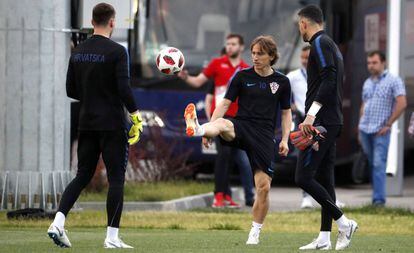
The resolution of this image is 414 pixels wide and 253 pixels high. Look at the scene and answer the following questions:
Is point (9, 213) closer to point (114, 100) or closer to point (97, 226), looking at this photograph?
point (97, 226)

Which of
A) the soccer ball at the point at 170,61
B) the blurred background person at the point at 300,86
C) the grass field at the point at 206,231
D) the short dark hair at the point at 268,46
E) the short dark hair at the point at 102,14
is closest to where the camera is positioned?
the short dark hair at the point at 102,14

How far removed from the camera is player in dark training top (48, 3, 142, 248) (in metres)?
11.5

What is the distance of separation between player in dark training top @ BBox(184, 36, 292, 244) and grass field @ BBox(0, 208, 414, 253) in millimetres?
544

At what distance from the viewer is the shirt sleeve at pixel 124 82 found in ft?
37.4

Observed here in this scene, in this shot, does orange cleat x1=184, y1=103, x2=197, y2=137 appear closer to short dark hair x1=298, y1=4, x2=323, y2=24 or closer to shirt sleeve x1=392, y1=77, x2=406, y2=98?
short dark hair x1=298, y1=4, x2=323, y2=24

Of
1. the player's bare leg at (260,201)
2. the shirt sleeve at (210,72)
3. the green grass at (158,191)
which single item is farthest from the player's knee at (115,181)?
the shirt sleeve at (210,72)

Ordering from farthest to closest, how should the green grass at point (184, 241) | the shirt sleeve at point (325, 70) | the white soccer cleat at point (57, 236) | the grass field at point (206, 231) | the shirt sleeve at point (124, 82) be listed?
1. the grass field at point (206, 231)
2. the shirt sleeve at point (325, 70)
3. the green grass at point (184, 241)
4. the shirt sleeve at point (124, 82)
5. the white soccer cleat at point (57, 236)

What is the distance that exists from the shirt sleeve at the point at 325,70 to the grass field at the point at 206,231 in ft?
4.27

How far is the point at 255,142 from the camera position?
1216cm

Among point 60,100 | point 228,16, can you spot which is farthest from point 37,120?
point 228,16

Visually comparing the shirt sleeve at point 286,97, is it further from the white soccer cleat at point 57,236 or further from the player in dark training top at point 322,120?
the white soccer cleat at point 57,236

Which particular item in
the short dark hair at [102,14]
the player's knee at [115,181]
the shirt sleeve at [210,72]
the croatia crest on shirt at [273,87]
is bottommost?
the player's knee at [115,181]

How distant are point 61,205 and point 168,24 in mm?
10982

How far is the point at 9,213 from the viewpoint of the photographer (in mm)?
15000
